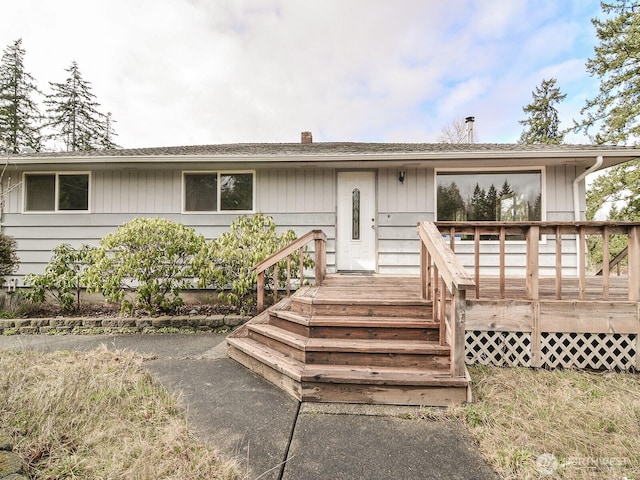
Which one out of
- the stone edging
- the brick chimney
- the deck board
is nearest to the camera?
the deck board

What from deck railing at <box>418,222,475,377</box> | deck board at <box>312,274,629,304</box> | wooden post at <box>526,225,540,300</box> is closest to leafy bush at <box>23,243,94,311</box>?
deck board at <box>312,274,629,304</box>

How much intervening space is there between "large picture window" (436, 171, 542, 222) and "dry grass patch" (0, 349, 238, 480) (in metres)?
5.79

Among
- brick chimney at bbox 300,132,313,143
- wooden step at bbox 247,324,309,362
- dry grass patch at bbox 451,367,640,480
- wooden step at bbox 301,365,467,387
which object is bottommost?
dry grass patch at bbox 451,367,640,480

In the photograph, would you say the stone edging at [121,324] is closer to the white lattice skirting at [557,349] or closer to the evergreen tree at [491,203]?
the white lattice skirting at [557,349]

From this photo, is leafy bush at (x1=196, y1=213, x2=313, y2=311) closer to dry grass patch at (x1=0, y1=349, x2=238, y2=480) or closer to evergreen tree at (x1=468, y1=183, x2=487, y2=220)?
dry grass patch at (x1=0, y1=349, x2=238, y2=480)

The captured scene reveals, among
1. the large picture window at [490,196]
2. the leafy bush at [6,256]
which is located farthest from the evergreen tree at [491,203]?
the leafy bush at [6,256]

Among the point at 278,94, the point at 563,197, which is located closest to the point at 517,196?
the point at 563,197

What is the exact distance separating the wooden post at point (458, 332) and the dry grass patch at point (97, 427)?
1.87 m

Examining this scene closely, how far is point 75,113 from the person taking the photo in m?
20.2

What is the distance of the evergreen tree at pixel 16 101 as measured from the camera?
56.1 ft

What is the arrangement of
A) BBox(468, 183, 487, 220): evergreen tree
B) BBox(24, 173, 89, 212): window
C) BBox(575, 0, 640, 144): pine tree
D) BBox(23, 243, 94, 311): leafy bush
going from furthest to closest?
BBox(575, 0, 640, 144): pine tree → BBox(24, 173, 89, 212): window → BBox(468, 183, 487, 220): evergreen tree → BBox(23, 243, 94, 311): leafy bush

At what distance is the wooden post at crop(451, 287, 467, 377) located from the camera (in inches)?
95.0

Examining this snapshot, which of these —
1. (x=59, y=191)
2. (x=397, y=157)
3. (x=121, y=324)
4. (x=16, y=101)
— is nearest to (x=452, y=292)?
(x=397, y=157)

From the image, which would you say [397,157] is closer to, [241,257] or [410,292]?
[410,292]
